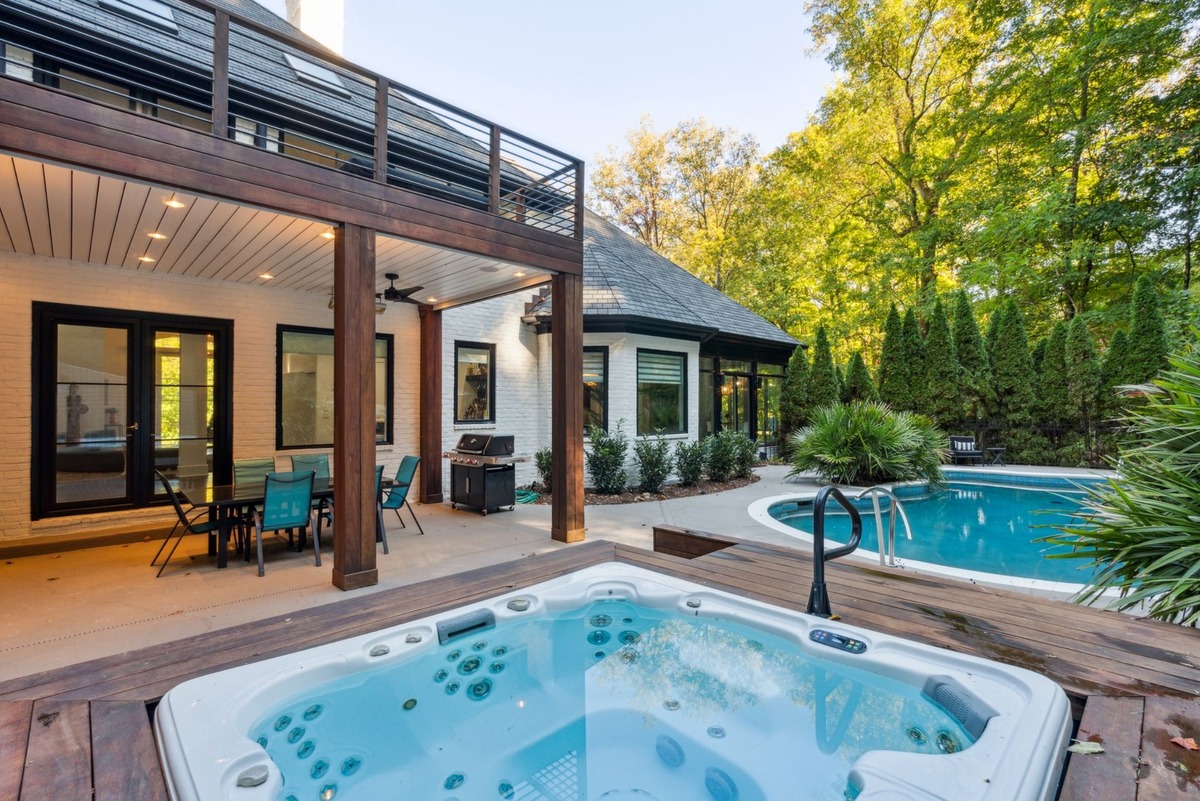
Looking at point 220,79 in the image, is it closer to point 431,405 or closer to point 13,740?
point 13,740

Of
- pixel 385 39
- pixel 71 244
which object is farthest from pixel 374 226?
pixel 385 39

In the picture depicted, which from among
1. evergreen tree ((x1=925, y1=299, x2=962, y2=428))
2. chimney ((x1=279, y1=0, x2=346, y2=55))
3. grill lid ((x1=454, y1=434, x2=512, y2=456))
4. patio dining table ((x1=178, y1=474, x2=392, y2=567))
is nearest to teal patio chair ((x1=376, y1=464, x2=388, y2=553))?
patio dining table ((x1=178, y1=474, x2=392, y2=567))

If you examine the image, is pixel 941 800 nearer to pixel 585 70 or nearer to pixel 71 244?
pixel 71 244

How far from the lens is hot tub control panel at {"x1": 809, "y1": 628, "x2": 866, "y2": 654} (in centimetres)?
254

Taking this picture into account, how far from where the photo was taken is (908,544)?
6195mm

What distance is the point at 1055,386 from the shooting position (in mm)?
11594

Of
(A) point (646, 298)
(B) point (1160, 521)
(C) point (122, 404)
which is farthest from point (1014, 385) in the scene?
(C) point (122, 404)

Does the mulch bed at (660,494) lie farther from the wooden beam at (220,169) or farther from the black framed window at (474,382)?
the wooden beam at (220,169)

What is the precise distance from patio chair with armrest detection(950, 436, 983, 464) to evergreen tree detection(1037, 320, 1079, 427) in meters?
1.92

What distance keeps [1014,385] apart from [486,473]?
1190 centimetres

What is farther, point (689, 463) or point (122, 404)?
point (689, 463)

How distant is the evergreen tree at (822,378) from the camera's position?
12.4 m

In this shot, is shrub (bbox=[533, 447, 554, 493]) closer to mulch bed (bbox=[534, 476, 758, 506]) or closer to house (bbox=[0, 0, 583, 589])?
mulch bed (bbox=[534, 476, 758, 506])

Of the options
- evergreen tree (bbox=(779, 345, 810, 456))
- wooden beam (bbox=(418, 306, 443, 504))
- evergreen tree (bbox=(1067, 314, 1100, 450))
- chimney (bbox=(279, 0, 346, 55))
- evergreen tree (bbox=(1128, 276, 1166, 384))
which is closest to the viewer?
wooden beam (bbox=(418, 306, 443, 504))
